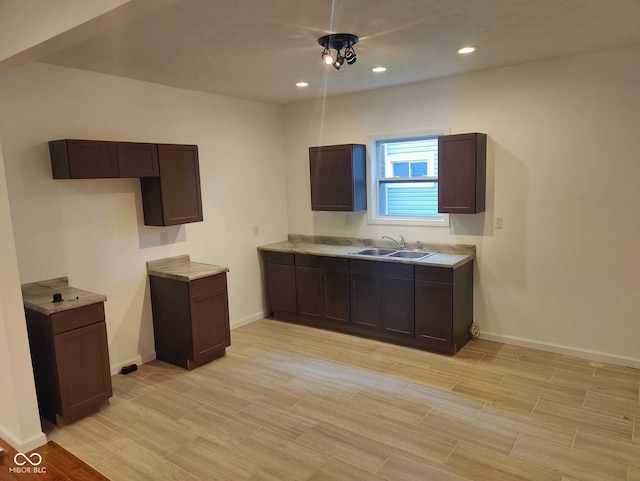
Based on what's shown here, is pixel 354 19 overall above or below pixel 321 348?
above

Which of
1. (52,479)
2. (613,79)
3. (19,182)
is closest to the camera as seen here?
(52,479)

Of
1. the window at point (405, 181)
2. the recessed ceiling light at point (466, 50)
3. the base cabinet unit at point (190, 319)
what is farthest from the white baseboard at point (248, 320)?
the recessed ceiling light at point (466, 50)

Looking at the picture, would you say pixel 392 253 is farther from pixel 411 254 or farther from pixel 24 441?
pixel 24 441

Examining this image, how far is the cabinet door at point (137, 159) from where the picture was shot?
3.66 meters

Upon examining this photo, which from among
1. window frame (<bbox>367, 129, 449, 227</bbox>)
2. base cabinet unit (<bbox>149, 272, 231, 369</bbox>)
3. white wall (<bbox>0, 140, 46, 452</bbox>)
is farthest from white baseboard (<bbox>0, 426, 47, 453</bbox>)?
window frame (<bbox>367, 129, 449, 227</bbox>)

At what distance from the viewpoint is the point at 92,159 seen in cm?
345

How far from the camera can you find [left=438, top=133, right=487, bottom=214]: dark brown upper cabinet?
4.04m

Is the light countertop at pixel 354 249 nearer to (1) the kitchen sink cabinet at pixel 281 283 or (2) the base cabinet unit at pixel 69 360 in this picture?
(1) the kitchen sink cabinet at pixel 281 283

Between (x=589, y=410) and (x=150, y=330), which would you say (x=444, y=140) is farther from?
(x=150, y=330)

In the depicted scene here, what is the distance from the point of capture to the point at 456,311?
4066 mm

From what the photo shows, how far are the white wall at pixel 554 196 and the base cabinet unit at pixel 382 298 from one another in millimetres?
655

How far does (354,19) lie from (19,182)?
2668 mm

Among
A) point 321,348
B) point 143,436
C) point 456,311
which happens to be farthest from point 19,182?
point 456,311

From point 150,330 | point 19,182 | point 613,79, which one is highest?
point 613,79
